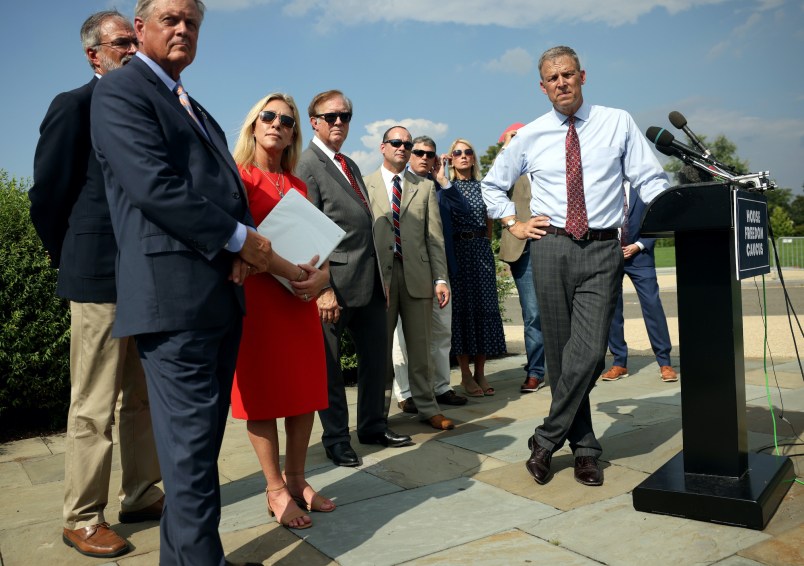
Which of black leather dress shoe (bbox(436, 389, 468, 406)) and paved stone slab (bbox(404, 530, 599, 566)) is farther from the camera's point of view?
A: black leather dress shoe (bbox(436, 389, 468, 406))

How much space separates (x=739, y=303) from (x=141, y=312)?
280cm

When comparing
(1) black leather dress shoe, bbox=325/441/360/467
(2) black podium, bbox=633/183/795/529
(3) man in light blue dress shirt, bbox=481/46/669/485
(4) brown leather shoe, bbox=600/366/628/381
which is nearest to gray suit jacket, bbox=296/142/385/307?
(1) black leather dress shoe, bbox=325/441/360/467

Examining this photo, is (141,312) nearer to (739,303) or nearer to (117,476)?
(117,476)

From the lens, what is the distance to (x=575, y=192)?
4.11 m

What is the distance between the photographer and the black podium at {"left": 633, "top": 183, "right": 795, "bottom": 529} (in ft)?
11.3

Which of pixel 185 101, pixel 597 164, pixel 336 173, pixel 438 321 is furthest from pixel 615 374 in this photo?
pixel 185 101

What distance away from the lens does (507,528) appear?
132 inches

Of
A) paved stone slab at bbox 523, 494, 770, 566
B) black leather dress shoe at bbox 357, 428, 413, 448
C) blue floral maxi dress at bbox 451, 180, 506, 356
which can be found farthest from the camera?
blue floral maxi dress at bbox 451, 180, 506, 356

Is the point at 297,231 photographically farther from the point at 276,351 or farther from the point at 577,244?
the point at 577,244

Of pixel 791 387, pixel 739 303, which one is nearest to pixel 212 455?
pixel 739 303

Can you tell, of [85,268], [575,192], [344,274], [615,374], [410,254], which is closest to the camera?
[85,268]

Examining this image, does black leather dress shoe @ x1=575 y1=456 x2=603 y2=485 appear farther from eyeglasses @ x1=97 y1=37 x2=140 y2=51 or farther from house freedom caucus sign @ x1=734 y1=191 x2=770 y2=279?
eyeglasses @ x1=97 y1=37 x2=140 y2=51

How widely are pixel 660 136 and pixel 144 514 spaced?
128 inches

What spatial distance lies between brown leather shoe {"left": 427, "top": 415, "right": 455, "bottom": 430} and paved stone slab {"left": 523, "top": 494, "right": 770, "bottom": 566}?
1921 millimetres
